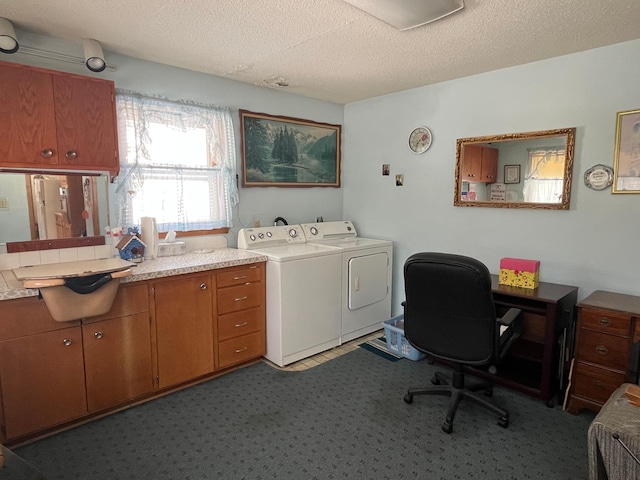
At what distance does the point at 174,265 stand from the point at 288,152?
1.75m

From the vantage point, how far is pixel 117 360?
93.1 inches

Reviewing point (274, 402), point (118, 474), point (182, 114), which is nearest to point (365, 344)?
point (274, 402)

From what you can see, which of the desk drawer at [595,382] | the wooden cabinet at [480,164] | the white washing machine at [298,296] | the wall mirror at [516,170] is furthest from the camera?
the wooden cabinet at [480,164]

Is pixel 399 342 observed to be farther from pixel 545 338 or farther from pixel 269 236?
pixel 269 236

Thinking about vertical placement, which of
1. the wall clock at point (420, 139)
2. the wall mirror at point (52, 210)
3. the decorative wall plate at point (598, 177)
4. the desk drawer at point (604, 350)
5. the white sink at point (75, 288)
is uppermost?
the wall clock at point (420, 139)

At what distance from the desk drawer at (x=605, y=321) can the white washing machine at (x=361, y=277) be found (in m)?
1.71

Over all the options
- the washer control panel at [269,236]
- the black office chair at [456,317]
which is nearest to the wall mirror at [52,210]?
the washer control panel at [269,236]

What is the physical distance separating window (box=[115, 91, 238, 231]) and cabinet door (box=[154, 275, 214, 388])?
0.70 meters

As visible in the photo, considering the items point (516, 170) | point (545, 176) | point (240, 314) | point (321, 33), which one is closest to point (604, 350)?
point (545, 176)

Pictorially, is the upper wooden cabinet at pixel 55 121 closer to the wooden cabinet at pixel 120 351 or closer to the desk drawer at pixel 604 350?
the wooden cabinet at pixel 120 351

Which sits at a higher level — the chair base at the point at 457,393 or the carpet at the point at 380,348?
the chair base at the point at 457,393

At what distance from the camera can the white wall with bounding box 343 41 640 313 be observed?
101 inches

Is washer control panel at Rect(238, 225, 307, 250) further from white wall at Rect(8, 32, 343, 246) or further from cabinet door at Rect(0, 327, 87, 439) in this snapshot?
cabinet door at Rect(0, 327, 87, 439)

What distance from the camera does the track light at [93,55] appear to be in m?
2.48
